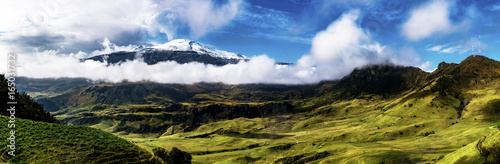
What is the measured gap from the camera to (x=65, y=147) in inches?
2408

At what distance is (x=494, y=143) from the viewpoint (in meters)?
73.6

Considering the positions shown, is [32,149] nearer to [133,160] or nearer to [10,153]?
[10,153]

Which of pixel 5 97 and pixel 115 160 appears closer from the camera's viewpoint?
pixel 115 160

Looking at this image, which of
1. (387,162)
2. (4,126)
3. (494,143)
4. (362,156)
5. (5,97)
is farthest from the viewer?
(362,156)

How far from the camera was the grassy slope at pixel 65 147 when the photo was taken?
55625 millimetres

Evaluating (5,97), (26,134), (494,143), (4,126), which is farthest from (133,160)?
(494,143)

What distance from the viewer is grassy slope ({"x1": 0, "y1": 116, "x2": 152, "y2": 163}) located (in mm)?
55625

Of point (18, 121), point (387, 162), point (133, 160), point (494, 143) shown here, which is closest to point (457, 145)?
point (387, 162)

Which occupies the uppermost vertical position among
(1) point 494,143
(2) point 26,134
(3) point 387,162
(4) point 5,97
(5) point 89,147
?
(4) point 5,97

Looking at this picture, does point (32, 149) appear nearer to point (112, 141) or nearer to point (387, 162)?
point (112, 141)

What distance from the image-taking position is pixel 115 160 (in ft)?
201

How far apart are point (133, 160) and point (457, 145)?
224 meters

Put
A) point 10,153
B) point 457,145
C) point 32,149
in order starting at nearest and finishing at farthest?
point 10,153, point 32,149, point 457,145

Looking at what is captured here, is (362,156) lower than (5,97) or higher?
lower
